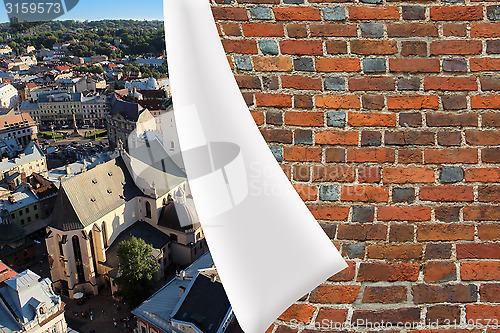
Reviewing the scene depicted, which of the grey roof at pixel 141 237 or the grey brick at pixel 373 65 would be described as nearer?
the grey brick at pixel 373 65

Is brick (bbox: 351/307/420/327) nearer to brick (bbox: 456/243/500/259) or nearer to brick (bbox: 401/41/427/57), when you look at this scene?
brick (bbox: 456/243/500/259)

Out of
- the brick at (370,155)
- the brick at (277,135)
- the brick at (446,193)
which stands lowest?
the brick at (446,193)

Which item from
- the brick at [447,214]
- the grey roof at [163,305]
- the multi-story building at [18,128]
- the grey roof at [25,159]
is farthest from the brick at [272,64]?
the multi-story building at [18,128]

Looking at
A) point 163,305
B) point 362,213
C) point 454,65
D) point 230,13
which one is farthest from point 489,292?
point 163,305

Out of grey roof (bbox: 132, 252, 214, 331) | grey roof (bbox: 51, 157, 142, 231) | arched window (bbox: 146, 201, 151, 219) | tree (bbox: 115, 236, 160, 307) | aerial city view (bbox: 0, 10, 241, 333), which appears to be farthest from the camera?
arched window (bbox: 146, 201, 151, 219)

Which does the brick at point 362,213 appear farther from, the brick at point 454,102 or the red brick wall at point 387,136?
the brick at point 454,102

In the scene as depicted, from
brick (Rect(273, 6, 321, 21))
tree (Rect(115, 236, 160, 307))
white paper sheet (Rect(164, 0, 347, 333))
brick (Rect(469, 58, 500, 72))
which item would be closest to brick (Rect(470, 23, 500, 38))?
brick (Rect(469, 58, 500, 72))

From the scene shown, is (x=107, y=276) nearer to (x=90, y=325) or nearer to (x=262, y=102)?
(x=90, y=325)
